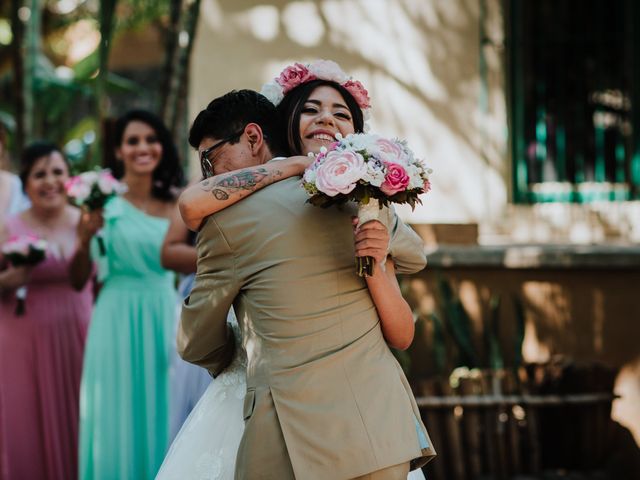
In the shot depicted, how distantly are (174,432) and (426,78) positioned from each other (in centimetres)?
442

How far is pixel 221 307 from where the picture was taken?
3.35 meters

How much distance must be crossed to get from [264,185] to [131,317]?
3525mm

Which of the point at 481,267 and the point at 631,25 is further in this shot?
the point at 631,25

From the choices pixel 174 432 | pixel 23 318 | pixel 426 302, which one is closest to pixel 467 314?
pixel 426 302

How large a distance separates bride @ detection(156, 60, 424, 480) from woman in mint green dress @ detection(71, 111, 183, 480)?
Result: 2.95 metres

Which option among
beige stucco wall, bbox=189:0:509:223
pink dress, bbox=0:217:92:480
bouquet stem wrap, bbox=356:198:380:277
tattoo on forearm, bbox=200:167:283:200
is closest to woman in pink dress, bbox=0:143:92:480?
pink dress, bbox=0:217:92:480

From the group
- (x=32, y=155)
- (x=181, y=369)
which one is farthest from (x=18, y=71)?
(x=181, y=369)

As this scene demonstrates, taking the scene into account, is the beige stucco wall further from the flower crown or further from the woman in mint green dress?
the flower crown

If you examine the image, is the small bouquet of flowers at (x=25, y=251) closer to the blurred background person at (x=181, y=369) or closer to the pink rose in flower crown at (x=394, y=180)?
the blurred background person at (x=181, y=369)

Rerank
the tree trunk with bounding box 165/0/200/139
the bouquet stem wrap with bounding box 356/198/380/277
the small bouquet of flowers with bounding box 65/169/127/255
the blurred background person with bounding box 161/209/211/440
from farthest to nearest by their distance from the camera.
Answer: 1. the tree trunk with bounding box 165/0/200/139
2. the small bouquet of flowers with bounding box 65/169/127/255
3. the blurred background person with bounding box 161/209/211/440
4. the bouquet stem wrap with bounding box 356/198/380/277

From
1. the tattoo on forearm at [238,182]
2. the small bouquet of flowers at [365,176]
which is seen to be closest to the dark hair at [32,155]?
the tattoo on forearm at [238,182]

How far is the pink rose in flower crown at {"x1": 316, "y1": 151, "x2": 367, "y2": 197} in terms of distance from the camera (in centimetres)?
308

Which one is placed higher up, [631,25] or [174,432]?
[631,25]

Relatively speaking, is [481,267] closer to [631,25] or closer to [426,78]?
[426,78]
